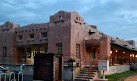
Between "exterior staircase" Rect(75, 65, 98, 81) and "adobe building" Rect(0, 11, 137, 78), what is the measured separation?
1.77 feet

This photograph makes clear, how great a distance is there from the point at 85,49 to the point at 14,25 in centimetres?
1264

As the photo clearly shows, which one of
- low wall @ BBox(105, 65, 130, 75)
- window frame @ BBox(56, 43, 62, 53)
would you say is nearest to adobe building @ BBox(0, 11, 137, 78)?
window frame @ BBox(56, 43, 62, 53)

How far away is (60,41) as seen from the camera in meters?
22.6

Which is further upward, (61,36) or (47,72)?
(61,36)

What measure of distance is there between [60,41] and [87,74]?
7.04 meters

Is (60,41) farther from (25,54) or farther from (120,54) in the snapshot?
(120,54)

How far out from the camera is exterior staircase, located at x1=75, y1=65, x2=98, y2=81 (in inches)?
638

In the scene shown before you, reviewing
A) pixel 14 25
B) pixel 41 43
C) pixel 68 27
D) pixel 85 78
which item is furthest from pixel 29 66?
pixel 14 25

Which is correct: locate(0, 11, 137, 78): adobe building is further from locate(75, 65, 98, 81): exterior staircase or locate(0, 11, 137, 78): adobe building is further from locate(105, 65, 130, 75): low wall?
locate(105, 65, 130, 75): low wall

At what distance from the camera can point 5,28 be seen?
2909 cm

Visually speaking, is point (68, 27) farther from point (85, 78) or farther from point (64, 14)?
point (85, 78)

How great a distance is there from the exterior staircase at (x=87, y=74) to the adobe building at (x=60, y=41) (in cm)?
54

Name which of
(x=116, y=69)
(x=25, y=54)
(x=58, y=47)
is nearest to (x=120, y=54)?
(x=116, y=69)

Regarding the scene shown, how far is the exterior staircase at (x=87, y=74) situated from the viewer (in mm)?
16203
